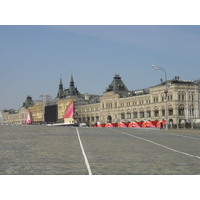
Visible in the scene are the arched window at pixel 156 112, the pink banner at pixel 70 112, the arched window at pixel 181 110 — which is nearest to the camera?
the arched window at pixel 181 110

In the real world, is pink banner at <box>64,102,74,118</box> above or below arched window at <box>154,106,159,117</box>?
above

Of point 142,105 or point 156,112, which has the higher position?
point 142,105

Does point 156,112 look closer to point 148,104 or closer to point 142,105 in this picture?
point 148,104

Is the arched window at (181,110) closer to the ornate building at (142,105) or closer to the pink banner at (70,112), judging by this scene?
the ornate building at (142,105)

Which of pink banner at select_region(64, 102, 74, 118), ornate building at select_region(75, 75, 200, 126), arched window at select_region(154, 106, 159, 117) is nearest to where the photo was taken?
ornate building at select_region(75, 75, 200, 126)

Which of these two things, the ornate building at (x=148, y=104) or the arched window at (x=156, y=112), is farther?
the arched window at (x=156, y=112)

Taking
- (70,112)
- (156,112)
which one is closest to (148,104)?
(156,112)

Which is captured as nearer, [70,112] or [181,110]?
[181,110]

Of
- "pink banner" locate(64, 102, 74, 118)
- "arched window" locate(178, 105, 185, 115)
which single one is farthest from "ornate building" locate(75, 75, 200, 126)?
"pink banner" locate(64, 102, 74, 118)

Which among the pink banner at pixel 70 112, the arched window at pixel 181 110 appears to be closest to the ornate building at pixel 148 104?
the arched window at pixel 181 110

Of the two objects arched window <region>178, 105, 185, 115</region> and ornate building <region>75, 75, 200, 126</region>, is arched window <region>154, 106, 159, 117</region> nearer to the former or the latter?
ornate building <region>75, 75, 200, 126</region>

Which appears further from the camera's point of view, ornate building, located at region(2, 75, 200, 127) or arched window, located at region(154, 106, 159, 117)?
arched window, located at region(154, 106, 159, 117)
